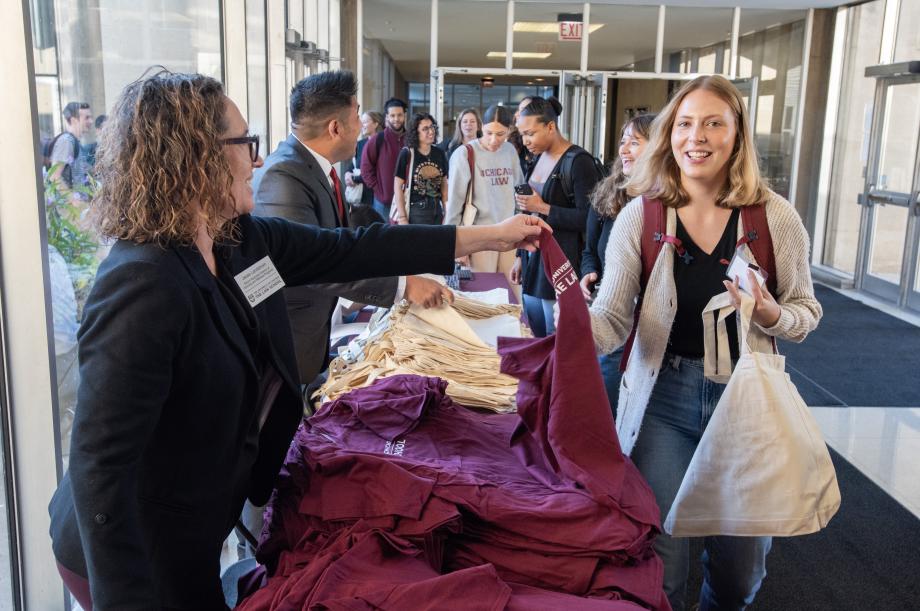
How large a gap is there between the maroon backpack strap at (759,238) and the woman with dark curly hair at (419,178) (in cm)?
502

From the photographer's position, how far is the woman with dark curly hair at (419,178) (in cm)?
700

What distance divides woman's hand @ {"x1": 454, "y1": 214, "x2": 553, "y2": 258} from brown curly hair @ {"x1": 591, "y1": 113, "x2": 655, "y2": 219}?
140 centimetres

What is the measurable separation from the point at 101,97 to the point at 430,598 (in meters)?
1.83

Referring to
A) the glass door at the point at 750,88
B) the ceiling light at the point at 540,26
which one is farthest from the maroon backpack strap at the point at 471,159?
the glass door at the point at 750,88

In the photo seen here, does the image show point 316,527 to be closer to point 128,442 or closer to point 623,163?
point 128,442

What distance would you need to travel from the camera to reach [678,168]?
2.22 meters

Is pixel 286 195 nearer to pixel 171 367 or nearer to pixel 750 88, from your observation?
pixel 171 367

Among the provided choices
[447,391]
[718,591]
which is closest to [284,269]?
[447,391]

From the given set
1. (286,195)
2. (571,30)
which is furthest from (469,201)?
(571,30)

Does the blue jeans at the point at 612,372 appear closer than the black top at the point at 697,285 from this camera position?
No

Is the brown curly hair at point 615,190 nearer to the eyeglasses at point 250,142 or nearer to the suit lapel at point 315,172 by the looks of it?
the suit lapel at point 315,172

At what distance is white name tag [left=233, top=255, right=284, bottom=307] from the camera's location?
153cm

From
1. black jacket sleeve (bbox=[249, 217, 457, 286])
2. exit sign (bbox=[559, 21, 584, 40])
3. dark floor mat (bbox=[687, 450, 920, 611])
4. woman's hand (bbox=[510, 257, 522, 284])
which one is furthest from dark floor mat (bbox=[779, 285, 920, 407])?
exit sign (bbox=[559, 21, 584, 40])

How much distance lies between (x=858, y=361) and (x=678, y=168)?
16.6 ft
